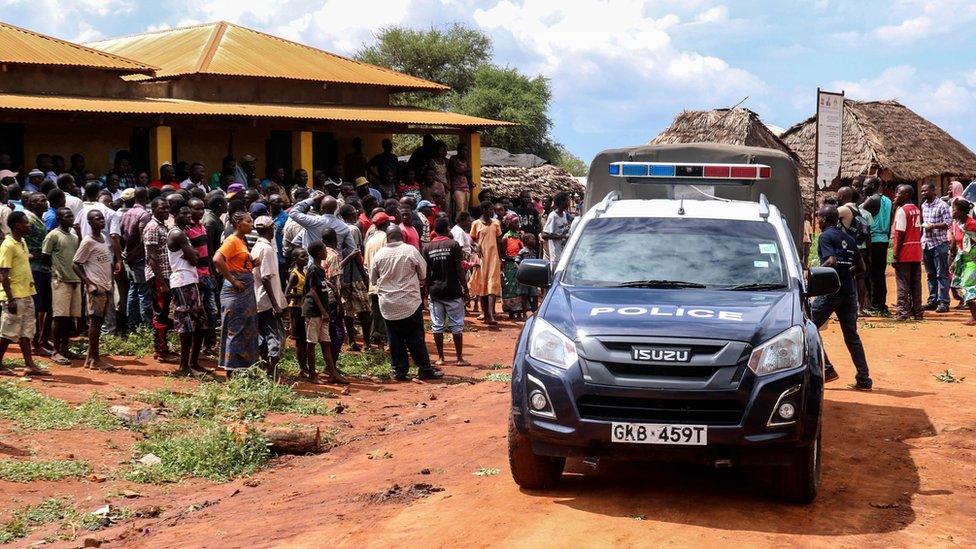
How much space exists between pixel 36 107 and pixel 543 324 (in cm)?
1376

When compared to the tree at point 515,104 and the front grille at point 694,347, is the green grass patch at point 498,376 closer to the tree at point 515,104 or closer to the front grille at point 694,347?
the front grille at point 694,347

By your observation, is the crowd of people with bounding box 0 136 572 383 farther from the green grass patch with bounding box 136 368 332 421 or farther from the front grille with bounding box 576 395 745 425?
the front grille with bounding box 576 395 745 425

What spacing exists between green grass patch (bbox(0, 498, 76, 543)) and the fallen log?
5.97 feet

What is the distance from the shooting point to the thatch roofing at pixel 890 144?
32.2 meters

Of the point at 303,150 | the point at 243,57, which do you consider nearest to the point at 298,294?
the point at 303,150

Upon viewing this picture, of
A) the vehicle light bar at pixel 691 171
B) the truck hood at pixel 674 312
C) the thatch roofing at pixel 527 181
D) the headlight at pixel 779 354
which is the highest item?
the thatch roofing at pixel 527 181

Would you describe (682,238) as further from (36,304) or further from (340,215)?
(36,304)

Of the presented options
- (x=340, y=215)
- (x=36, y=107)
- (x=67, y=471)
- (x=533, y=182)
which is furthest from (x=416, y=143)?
(x=67, y=471)

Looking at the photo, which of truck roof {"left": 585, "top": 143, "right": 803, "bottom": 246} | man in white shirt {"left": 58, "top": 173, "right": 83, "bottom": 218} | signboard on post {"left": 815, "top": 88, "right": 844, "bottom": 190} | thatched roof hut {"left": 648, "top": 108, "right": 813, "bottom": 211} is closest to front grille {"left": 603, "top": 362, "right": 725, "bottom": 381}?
truck roof {"left": 585, "top": 143, "right": 803, "bottom": 246}

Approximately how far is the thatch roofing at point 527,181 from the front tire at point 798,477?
22070 mm

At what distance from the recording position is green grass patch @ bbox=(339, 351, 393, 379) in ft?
43.9

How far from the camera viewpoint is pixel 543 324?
6.98 m

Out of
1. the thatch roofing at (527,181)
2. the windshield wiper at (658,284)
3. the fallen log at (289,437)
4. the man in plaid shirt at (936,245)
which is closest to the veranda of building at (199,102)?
the thatch roofing at (527,181)

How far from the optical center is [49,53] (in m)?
20.8
